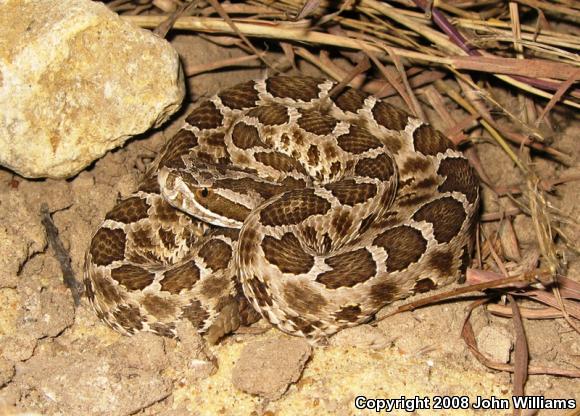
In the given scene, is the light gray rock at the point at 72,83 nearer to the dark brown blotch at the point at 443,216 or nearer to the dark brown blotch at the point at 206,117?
the dark brown blotch at the point at 206,117

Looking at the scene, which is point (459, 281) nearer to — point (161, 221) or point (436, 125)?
point (436, 125)

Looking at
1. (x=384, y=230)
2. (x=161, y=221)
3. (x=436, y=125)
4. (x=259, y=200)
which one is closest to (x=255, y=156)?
(x=259, y=200)

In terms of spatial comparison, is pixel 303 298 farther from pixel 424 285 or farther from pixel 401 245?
pixel 424 285

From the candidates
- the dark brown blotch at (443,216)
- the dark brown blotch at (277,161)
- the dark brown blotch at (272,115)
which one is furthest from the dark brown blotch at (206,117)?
the dark brown blotch at (443,216)

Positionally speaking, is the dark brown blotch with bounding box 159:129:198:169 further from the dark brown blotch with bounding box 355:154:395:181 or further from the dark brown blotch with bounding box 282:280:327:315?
the dark brown blotch with bounding box 282:280:327:315

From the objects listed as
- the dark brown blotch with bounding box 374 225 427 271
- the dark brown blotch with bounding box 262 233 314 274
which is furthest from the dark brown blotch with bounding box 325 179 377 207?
the dark brown blotch with bounding box 262 233 314 274

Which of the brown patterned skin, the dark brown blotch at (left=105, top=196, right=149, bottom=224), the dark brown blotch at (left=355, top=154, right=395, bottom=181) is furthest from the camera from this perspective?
the dark brown blotch at (left=355, top=154, right=395, bottom=181)
